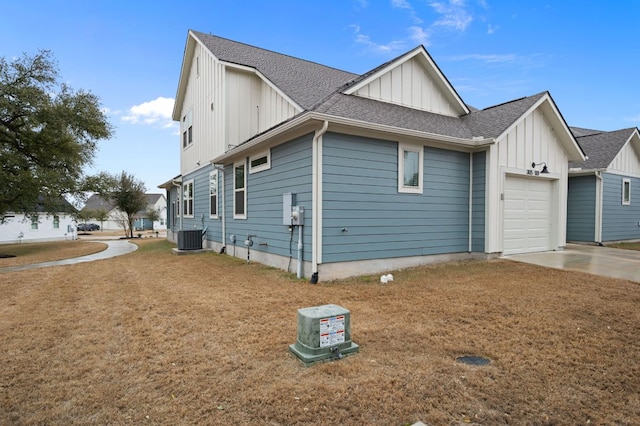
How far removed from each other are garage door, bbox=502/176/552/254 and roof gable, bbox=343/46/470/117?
2794 millimetres

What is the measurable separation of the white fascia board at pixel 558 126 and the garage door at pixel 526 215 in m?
1.29

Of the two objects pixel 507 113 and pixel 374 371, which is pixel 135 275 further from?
pixel 507 113

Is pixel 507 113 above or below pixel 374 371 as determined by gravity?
above

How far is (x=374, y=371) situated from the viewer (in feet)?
9.94

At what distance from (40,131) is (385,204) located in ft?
59.2

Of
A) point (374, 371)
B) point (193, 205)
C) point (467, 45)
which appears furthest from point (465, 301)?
point (193, 205)

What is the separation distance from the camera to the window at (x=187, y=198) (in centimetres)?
1536

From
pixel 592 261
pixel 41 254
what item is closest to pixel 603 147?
pixel 592 261

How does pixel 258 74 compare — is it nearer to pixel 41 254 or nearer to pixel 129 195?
pixel 41 254

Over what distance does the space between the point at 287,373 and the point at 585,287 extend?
5.68 metres

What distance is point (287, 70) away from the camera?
11758mm

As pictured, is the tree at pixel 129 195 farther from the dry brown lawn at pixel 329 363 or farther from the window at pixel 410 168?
the window at pixel 410 168

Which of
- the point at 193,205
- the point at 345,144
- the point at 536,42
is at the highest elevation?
the point at 536,42

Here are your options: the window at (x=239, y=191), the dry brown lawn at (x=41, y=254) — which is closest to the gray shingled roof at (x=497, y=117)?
the window at (x=239, y=191)
